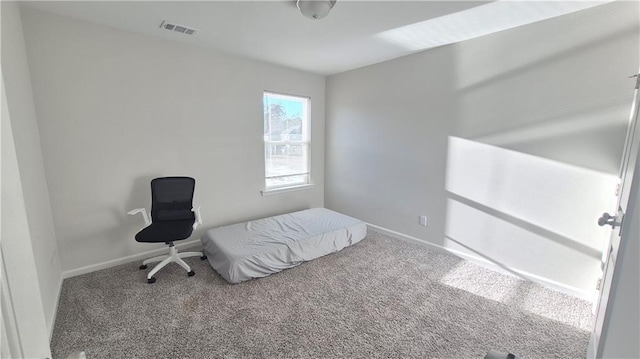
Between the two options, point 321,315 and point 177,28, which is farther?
point 177,28

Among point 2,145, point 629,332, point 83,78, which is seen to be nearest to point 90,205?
point 83,78

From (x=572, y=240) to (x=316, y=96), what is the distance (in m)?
3.58

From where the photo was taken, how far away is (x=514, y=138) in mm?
2514

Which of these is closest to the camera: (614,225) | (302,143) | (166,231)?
(614,225)

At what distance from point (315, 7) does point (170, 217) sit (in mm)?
2530

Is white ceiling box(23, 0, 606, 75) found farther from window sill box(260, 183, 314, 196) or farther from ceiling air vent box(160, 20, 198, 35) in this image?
window sill box(260, 183, 314, 196)

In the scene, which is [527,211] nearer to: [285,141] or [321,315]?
[321,315]

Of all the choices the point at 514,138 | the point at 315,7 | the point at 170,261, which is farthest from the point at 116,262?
the point at 514,138

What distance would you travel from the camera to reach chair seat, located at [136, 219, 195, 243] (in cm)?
237

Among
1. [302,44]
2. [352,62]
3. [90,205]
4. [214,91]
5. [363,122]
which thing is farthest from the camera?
[363,122]

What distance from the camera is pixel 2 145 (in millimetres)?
477

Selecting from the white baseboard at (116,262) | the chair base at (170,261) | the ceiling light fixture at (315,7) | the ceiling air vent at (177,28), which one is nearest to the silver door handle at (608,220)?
the ceiling light fixture at (315,7)

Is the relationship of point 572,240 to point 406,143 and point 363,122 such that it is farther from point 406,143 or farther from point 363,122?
point 363,122

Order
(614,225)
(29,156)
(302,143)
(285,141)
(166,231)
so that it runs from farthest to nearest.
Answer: (302,143)
(285,141)
(166,231)
(29,156)
(614,225)
